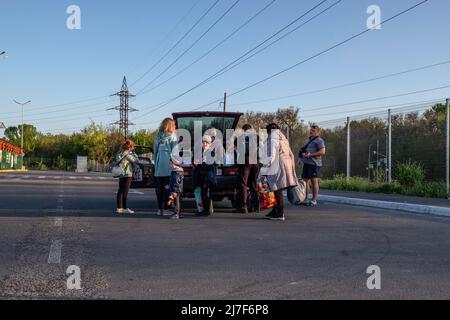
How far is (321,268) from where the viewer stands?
222 inches

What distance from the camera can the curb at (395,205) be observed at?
10969 mm

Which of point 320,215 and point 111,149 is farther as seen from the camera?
point 111,149

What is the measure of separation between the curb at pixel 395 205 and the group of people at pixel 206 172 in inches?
123

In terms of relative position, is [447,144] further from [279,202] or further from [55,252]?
[55,252]

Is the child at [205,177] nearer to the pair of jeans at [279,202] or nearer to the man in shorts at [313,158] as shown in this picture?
the pair of jeans at [279,202]

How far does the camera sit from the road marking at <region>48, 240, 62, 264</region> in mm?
5902

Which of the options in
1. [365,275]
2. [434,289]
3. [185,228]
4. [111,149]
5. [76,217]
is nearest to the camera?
[434,289]

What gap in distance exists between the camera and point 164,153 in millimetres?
10164

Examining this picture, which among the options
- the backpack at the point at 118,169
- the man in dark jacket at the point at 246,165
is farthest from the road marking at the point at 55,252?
the man in dark jacket at the point at 246,165

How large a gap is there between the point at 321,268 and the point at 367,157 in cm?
1471

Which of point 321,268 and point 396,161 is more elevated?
point 396,161

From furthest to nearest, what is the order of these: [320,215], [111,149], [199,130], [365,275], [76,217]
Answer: [111,149] < [199,130] < [320,215] < [76,217] < [365,275]
